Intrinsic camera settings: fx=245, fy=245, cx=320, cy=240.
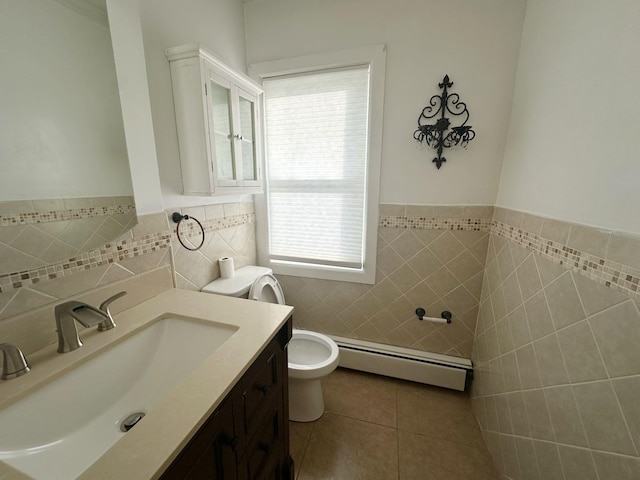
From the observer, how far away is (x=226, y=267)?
146 centimetres

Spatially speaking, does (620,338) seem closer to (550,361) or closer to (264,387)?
(550,361)

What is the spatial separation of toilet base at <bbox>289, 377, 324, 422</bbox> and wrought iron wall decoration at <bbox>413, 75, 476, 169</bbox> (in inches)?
59.2

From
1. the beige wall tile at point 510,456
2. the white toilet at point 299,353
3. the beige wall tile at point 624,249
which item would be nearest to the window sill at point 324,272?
the white toilet at point 299,353

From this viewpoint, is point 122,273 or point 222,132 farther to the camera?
point 222,132

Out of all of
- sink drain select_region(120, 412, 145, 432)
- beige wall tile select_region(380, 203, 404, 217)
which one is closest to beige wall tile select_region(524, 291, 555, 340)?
beige wall tile select_region(380, 203, 404, 217)

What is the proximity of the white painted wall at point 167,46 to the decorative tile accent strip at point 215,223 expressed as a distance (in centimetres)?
10

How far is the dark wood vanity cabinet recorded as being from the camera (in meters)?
0.53

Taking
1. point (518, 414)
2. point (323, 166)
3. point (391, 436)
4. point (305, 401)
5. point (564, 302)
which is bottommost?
point (391, 436)

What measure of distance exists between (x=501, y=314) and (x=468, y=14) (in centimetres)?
159

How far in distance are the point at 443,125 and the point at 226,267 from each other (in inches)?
59.0

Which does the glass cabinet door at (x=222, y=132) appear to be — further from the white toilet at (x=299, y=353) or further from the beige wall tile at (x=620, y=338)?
the beige wall tile at (x=620, y=338)

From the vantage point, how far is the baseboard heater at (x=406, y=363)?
1.61 meters

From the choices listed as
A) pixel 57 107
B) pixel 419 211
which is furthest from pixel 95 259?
pixel 419 211

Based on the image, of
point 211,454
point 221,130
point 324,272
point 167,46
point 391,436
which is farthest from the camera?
point 324,272
